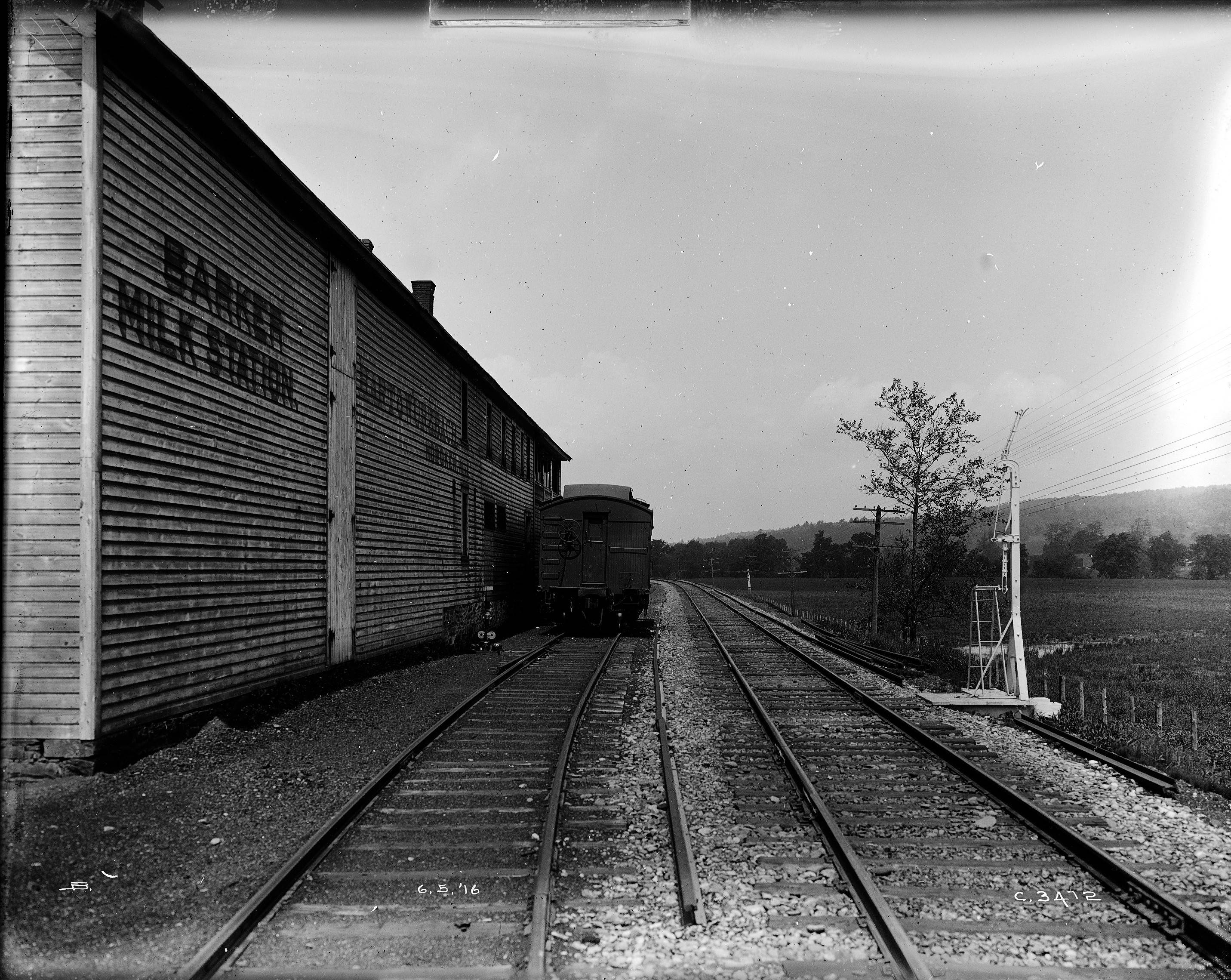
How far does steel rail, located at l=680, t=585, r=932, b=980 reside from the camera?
3.48m

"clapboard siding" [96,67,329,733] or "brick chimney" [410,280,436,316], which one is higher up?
"brick chimney" [410,280,436,316]

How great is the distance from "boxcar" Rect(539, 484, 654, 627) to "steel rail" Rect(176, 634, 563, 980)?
10685mm

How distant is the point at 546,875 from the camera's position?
422cm

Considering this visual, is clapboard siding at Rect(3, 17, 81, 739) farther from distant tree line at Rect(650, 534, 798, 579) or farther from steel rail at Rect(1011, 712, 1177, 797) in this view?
distant tree line at Rect(650, 534, 798, 579)

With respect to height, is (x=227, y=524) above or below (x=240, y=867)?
A: above

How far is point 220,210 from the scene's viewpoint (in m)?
8.19

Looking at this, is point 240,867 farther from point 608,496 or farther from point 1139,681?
point 1139,681

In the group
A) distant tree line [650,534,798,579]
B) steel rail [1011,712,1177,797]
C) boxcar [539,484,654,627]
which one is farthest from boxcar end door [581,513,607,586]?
distant tree line [650,534,798,579]

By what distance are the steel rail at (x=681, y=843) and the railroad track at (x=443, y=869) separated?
0.35m

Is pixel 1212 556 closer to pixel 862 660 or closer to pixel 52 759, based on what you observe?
pixel 862 660

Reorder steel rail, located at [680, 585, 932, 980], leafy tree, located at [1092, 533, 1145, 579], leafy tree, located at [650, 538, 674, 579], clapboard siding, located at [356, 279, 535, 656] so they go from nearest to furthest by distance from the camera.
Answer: steel rail, located at [680, 585, 932, 980], clapboard siding, located at [356, 279, 535, 656], leafy tree, located at [1092, 533, 1145, 579], leafy tree, located at [650, 538, 674, 579]

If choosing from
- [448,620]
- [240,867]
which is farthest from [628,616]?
[240,867]

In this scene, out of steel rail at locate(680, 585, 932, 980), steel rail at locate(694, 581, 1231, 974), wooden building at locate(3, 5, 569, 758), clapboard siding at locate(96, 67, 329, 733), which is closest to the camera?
steel rail at locate(680, 585, 932, 980)

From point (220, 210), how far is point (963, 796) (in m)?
9.34
